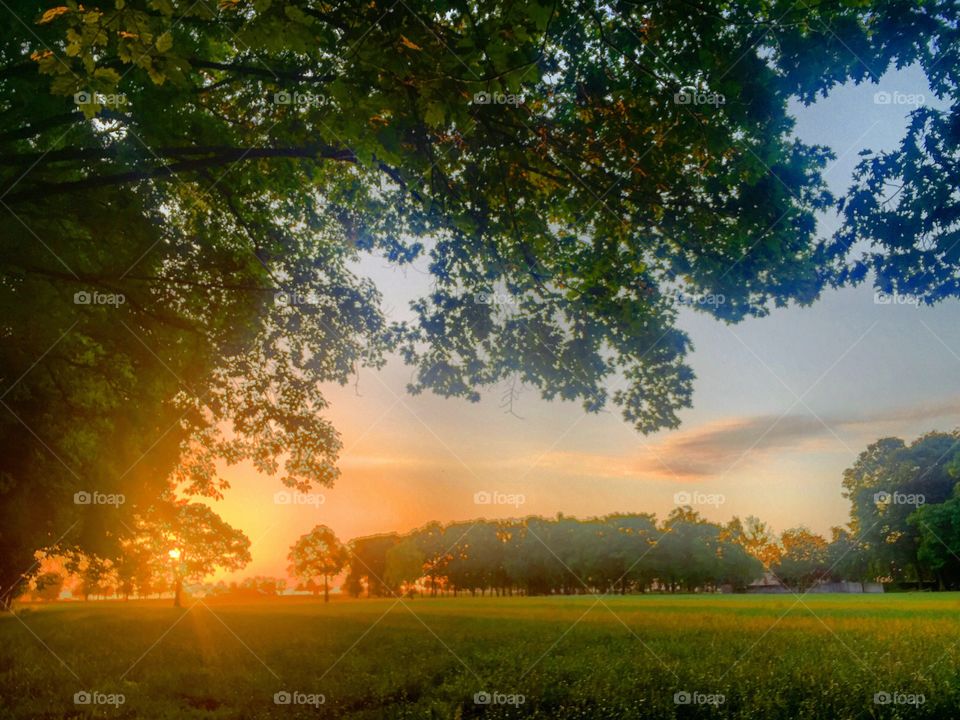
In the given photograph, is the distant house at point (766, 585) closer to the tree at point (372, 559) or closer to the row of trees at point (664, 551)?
the row of trees at point (664, 551)

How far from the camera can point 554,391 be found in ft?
39.7

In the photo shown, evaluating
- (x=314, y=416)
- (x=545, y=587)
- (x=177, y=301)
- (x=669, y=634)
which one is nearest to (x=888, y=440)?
(x=545, y=587)

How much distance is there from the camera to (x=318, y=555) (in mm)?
48031

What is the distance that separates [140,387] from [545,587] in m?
70.5

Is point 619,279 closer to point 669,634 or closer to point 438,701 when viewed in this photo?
point 438,701
